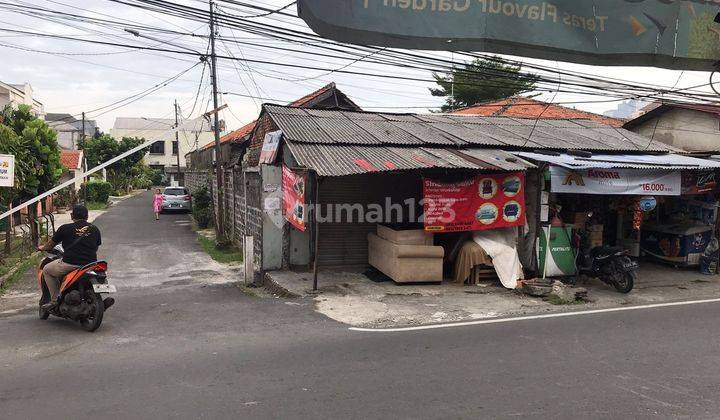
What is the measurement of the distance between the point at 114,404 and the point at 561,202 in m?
10.4

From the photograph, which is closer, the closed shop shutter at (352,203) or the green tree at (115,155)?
the closed shop shutter at (352,203)

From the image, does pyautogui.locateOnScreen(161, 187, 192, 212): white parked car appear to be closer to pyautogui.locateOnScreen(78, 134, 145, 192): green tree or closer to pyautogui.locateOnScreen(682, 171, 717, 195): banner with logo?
pyautogui.locateOnScreen(78, 134, 145, 192): green tree

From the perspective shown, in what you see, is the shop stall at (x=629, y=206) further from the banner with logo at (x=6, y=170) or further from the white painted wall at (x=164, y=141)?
the white painted wall at (x=164, y=141)

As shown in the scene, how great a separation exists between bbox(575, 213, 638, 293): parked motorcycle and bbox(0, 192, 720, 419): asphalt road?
4.93 feet

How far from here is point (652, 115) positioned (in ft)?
53.5

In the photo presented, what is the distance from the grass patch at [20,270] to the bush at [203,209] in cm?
756

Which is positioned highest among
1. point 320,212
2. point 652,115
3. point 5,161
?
point 652,115

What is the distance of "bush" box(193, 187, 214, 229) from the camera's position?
20.5 meters

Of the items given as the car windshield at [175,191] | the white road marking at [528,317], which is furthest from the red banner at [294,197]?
the car windshield at [175,191]

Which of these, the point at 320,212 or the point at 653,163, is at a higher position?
the point at 653,163

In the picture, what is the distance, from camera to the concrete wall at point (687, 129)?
14.6m

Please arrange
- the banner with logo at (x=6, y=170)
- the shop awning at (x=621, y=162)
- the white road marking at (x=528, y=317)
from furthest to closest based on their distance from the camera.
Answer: the banner with logo at (x=6, y=170) < the shop awning at (x=621, y=162) < the white road marking at (x=528, y=317)

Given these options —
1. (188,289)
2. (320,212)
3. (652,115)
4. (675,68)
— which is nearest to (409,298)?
(320,212)

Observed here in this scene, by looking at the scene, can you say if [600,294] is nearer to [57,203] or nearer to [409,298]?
[409,298]
